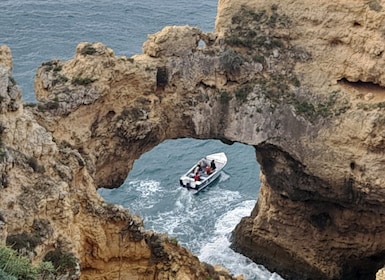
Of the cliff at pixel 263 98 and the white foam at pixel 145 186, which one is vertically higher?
the cliff at pixel 263 98

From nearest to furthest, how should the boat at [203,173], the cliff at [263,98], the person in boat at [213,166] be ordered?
the cliff at [263,98], the boat at [203,173], the person in boat at [213,166]

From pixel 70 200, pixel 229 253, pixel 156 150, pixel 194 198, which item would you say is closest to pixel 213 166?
pixel 194 198

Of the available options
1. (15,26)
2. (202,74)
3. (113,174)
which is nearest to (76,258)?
(113,174)

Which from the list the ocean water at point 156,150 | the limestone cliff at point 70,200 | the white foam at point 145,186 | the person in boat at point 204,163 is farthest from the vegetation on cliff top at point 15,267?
the person in boat at point 204,163

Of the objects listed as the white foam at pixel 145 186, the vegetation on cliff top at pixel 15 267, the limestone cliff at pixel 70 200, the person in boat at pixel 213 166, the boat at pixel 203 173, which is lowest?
the white foam at pixel 145 186

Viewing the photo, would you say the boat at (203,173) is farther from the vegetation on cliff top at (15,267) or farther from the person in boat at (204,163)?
the vegetation on cliff top at (15,267)

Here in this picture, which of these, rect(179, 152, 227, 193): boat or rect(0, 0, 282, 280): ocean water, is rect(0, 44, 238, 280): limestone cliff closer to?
rect(0, 0, 282, 280): ocean water
